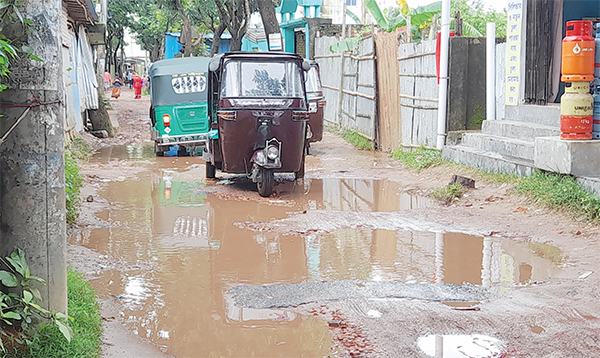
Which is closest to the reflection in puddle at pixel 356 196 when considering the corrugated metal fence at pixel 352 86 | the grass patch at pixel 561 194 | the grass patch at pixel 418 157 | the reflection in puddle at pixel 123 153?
the grass patch at pixel 418 157

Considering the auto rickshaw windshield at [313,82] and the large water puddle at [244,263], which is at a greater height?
the auto rickshaw windshield at [313,82]

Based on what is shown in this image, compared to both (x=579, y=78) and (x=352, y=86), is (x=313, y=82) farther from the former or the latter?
(x=579, y=78)

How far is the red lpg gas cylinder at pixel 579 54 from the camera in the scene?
803 centimetres

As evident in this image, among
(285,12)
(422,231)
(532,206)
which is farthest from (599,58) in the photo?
(285,12)

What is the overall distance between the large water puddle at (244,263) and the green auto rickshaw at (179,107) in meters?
4.80

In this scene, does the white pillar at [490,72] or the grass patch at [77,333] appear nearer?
the grass patch at [77,333]

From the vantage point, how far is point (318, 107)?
14.2m

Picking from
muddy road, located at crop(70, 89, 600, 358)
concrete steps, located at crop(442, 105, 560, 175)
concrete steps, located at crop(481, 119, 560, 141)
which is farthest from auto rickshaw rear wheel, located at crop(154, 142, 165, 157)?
concrete steps, located at crop(481, 119, 560, 141)

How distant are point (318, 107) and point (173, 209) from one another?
5.87 metres

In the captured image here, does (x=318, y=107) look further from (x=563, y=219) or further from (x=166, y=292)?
(x=166, y=292)

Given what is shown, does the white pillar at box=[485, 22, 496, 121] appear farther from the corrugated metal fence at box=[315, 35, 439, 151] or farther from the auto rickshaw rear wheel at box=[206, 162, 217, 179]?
the auto rickshaw rear wheel at box=[206, 162, 217, 179]

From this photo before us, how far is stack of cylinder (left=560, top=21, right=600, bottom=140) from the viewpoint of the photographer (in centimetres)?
805

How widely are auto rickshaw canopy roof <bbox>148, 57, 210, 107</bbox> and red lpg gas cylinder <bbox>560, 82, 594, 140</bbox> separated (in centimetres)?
814

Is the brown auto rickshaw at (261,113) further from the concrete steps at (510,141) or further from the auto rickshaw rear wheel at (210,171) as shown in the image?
the concrete steps at (510,141)
